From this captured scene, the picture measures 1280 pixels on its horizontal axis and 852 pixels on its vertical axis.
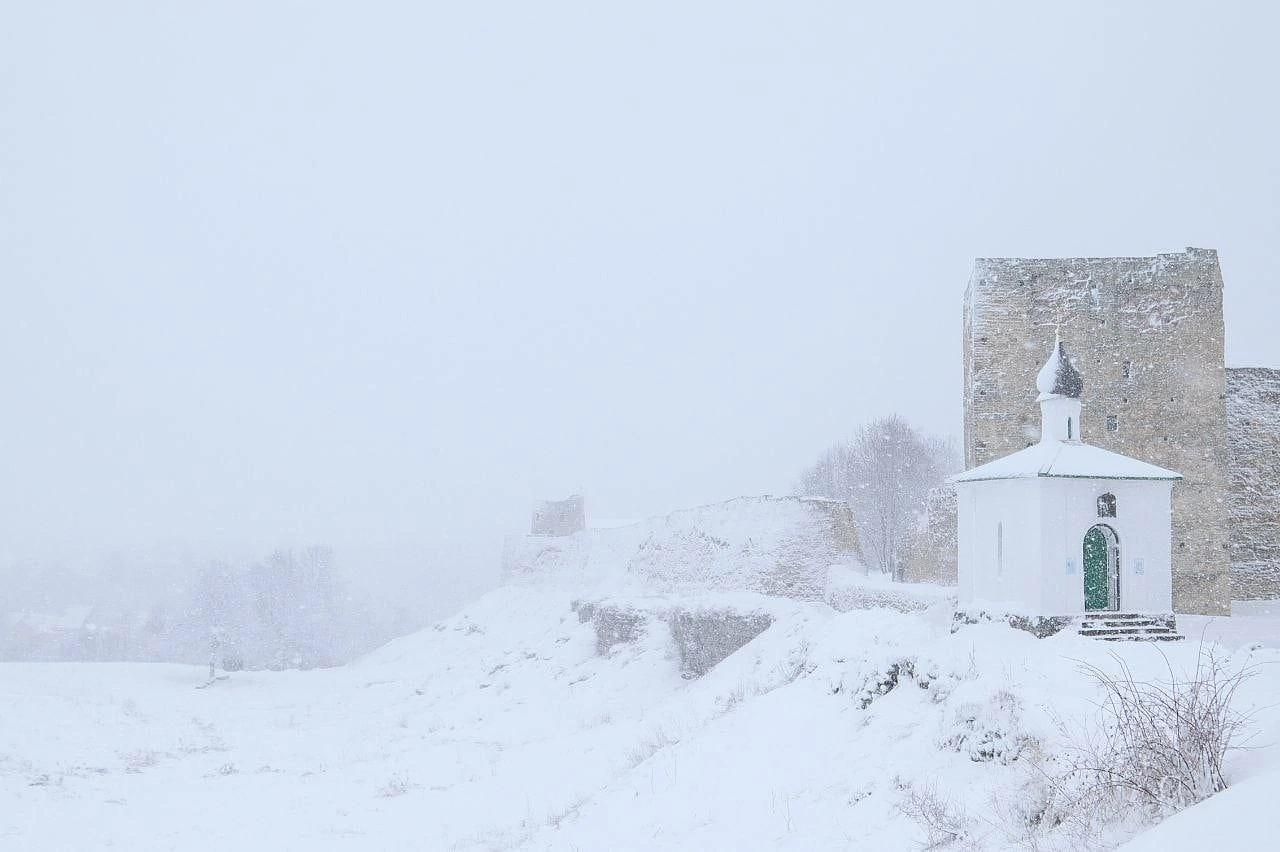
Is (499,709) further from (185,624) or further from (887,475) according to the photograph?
(185,624)

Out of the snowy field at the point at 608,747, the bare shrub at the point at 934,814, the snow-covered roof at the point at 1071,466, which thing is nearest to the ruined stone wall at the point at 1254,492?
the snowy field at the point at 608,747

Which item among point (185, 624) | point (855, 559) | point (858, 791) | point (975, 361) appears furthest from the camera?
point (185, 624)

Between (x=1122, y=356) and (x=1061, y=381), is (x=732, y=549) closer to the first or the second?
(x=1122, y=356)

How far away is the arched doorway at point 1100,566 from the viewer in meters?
13.7

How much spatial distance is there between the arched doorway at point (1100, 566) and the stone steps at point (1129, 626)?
450 millimetres

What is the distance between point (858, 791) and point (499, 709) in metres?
15.5

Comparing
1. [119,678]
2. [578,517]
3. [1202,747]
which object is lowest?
[119,678]

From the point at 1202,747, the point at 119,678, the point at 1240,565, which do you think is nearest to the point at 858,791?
the point at 1202,747

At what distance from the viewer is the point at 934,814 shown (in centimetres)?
566

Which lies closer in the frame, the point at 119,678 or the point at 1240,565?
the point at 1240,565

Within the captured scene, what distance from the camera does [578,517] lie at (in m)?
35.5

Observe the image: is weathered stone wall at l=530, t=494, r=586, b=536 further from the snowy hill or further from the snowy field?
the snowy field

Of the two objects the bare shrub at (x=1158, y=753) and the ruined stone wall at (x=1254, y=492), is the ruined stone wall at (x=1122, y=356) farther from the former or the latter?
the bare shrub at (x=1158, y=753)

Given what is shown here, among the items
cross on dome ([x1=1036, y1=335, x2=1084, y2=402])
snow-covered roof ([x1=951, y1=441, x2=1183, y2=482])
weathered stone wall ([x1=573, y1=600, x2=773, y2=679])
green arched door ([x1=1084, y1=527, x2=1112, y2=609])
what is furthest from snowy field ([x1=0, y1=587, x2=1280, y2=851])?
cross on dome ([x1=1036, y1=335, x2=1084, y2=402])
